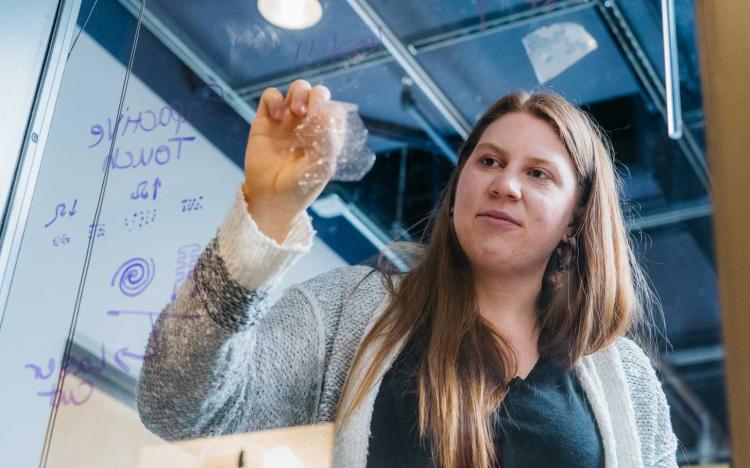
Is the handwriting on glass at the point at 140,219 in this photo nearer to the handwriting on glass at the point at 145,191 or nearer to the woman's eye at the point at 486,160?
the handwriting on glass at the point at 145,191

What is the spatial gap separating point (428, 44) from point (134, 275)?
1.27 ft

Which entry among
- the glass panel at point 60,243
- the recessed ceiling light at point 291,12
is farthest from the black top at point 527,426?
the recessed ceiling light at point 291,12

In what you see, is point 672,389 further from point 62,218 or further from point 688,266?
point 62,218

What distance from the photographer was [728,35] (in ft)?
2.40

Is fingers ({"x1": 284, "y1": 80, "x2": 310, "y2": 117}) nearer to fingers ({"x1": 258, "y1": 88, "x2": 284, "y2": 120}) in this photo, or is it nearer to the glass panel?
fingers ({"x1": 258, "y1": 88, "x2": 284, "y2": 120})

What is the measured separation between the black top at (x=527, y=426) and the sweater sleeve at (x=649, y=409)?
0.04 meters

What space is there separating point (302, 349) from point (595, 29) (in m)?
0.41

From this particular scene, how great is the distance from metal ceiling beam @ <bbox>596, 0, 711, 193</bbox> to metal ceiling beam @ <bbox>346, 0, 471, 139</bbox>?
0.16 metres

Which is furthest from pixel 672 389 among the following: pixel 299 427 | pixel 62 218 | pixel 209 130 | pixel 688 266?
pixel 62 218

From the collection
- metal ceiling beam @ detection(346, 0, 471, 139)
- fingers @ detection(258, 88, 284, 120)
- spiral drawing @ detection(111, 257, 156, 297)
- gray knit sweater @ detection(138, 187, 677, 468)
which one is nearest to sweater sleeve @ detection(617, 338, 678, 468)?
gray knit sweater @ detection(138, 187, 677, 468)

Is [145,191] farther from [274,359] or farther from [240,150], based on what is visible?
[274,359]

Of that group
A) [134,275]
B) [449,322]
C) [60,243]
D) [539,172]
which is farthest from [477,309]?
[60,243]

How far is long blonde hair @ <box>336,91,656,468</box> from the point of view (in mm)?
790

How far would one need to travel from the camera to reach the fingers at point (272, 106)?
88 cm
